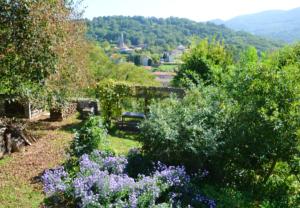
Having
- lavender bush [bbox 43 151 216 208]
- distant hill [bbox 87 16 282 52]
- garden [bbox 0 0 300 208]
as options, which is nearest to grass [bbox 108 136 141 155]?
garden [bbox 0 0 300 208]

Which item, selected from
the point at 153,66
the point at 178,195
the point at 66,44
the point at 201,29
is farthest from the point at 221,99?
the point at 201,29

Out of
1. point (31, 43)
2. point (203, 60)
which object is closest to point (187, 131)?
point (31, 43)

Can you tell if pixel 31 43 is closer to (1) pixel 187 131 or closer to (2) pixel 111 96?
(2) pixel 111 96

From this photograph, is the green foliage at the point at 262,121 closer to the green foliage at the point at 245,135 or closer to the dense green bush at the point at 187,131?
the green foliage at the point at 245,135

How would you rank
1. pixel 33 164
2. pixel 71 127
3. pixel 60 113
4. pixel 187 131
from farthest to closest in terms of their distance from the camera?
pixel 60 113
pixel 71 127
pixel 33 164
pixel 187 131

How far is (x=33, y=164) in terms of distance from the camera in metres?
8.89

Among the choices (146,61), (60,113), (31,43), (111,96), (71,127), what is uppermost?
(31,43)

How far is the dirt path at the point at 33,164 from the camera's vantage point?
7.08 metres

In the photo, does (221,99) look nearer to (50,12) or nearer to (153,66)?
(50,12)

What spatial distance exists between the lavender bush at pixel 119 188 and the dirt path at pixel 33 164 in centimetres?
77

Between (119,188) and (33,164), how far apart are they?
3.68 metres

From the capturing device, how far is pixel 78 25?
11961mm

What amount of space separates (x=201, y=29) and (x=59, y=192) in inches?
5054

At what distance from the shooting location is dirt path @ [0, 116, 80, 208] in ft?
23.2
